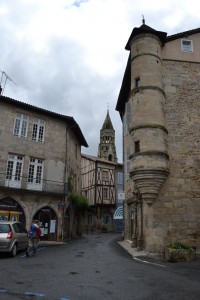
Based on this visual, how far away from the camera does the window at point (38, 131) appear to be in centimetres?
2048

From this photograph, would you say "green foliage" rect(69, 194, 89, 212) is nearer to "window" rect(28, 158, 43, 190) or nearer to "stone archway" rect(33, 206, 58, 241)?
"stone archway" rect(33, 206, 58, 241)

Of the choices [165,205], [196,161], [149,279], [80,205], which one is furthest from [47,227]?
[149,279]

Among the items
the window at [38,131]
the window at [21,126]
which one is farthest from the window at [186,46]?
the window at [21,126]

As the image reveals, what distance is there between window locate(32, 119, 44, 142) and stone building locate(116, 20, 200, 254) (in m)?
8.54

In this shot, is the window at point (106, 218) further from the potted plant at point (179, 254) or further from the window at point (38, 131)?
the potted plant at point (179, 254)

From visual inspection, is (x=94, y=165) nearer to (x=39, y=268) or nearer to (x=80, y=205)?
(x=80, y=205)

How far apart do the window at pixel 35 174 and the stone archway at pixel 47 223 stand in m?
1.69

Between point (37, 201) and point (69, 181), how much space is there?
398 centimetres

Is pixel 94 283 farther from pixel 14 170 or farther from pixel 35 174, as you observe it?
pixel 35 174

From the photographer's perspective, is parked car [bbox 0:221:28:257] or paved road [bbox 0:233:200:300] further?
parked car [bbox 0:221:28:257]

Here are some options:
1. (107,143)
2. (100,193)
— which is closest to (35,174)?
(100,193)

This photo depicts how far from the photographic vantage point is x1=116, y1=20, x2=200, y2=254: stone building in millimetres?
12906

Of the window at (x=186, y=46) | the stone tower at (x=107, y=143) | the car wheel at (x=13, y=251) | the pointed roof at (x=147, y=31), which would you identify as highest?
the stone tower at (x=107, y=143)

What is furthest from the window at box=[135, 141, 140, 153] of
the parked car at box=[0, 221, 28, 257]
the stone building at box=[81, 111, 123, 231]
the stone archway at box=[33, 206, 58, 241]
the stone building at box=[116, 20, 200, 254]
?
the stone building at box=[81, 111, 123, 231]
